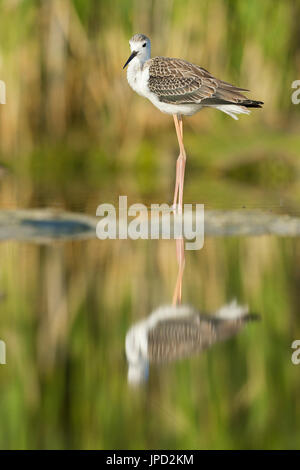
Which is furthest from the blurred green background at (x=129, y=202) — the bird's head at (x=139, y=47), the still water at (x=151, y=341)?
the bird's head at (x=139, y=47)

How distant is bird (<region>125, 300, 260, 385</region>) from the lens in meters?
4.05

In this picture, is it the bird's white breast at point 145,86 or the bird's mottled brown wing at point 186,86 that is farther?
the bird's white breast at point 145,86

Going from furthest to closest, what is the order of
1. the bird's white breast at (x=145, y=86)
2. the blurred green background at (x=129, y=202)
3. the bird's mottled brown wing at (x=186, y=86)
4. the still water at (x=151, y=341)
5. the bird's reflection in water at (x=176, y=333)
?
1. the bird's white breast at (x=145, y=86)
2. the bird's mottled brown wing at (x=186, y=86)
3. the bird's reflection in water at (x=176, y=333)
4. the blurred green background at (x=129, y=202)
5. the still water at (x=151, y=341)

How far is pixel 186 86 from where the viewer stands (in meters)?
9.06

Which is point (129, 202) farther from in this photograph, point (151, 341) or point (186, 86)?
point (151, 341)

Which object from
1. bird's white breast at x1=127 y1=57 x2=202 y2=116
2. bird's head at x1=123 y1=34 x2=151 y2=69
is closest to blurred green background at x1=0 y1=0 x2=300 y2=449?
bird's white breast at x1=127 y1=57 x2=202 y2=116

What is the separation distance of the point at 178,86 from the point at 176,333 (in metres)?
4.89

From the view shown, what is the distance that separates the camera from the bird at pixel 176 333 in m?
4.05

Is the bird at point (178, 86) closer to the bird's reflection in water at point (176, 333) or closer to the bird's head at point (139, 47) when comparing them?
the bird's head at point (139, 47)

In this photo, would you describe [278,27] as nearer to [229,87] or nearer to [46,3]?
[46,3]

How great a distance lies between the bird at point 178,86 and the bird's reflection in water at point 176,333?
3971 millimetres

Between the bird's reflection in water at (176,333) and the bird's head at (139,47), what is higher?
the bird's head at (139,47)

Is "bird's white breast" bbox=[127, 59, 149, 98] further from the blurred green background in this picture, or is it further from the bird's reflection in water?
the bird's reflection in water

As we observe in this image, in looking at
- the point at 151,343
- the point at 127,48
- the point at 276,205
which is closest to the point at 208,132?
the point at 127,48
